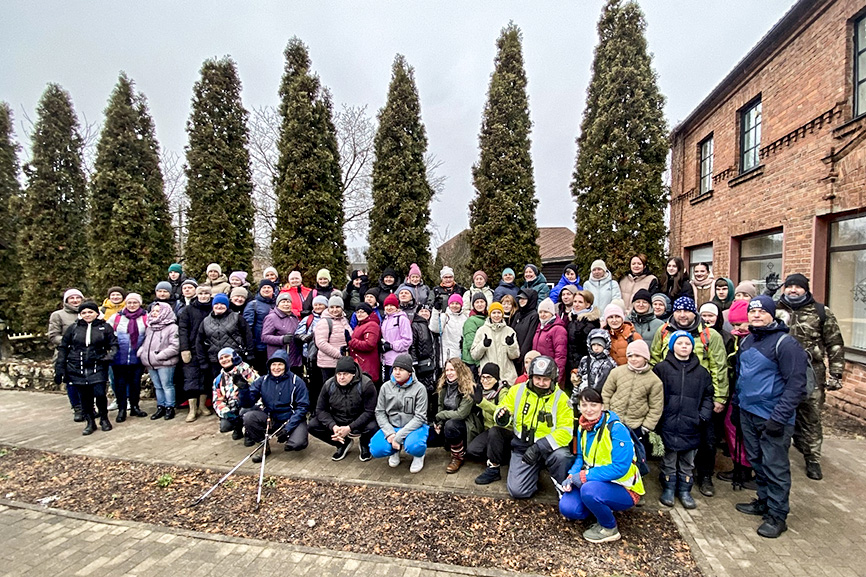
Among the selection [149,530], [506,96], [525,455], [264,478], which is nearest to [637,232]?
[506,96]

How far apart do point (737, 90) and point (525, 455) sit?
32.9 ft

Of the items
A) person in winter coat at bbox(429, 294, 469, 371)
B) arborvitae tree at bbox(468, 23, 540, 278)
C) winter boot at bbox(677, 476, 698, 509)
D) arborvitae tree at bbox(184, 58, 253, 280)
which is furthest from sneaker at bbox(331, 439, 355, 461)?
arborvitae tree at bbox(184, 58, 253, 280)

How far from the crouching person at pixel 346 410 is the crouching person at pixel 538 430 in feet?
5.36

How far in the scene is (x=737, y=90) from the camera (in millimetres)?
9125

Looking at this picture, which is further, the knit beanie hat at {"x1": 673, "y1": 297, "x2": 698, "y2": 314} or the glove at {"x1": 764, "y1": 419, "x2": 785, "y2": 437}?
the knit beanie hat at {"x1": 673, "y1": 297, "x2": 698, "y2": 314}

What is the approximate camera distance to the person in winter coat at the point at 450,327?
551cm

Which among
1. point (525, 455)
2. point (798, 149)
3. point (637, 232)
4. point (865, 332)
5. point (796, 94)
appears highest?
point (796, 94)

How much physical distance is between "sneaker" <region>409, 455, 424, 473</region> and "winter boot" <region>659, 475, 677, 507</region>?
7.48 ft

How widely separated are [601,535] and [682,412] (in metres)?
1.29

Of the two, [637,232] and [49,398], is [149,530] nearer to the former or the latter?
[49,398]

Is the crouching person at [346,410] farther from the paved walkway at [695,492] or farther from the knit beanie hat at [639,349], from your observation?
the knit beanie hat at [639,349]

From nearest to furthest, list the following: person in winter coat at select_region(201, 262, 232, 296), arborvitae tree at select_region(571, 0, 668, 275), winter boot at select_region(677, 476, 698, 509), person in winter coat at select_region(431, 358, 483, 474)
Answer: winter boot at select_region(677, 476, 698, 509) < person in winter coat at select_region(431, 358, 483, 474) < person in winter coat at select_region(201, 262, 232, 296) < arborvitae tree at select_region(571, 0, 668, 275)

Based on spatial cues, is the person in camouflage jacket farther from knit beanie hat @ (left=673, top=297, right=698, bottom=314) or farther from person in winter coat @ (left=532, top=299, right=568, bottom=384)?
person in winter coat @ (left=532, top=299, right=568, bottom=384)

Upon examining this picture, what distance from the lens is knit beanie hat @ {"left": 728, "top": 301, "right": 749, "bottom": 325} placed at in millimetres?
4219
